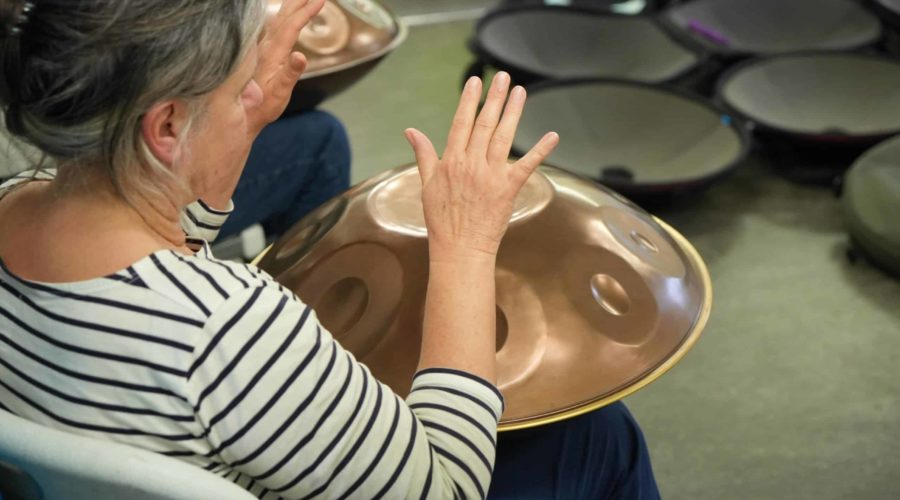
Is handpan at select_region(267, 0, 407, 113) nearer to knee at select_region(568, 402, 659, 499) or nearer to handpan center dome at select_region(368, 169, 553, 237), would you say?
handpan center dome at select_region(368, 169, 553, 237)

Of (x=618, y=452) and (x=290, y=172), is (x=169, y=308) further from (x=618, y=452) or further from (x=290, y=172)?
(x=290, y=172)

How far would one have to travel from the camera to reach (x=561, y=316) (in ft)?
3.26

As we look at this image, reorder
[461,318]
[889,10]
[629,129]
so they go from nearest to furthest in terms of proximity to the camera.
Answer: [461,318] < [629,129] < [889,10]

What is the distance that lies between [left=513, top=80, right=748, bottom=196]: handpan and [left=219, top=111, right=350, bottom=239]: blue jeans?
657 millimetres

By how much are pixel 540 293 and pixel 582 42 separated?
6.75 feet

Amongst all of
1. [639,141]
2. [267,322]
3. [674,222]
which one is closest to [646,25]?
[639,141]

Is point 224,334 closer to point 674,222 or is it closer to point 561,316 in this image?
point 561,316

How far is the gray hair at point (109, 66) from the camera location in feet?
2.21

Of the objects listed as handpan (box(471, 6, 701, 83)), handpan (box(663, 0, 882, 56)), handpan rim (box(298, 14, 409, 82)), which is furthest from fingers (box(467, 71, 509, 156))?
handpan (box(663, 0, 882, 56))

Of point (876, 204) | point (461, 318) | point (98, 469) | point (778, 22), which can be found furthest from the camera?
point (778, 22)

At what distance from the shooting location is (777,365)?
183 cm

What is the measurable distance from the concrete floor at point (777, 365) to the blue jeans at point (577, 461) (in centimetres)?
48

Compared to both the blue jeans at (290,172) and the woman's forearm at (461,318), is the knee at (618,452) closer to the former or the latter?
the woman's forearm at (461,318)

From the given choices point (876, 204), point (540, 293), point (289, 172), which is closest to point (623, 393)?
point (540, 293)
